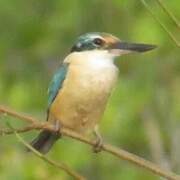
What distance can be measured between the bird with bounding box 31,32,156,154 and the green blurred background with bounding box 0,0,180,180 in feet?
6.00

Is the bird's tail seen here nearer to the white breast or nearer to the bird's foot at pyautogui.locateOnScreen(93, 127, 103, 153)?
the white breast

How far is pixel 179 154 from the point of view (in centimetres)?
845

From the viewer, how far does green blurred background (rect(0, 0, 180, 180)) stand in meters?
8.62

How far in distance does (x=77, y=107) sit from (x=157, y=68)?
302 cm

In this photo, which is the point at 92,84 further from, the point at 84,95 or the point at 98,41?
the point at 98,41

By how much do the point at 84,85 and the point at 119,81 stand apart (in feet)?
8.17

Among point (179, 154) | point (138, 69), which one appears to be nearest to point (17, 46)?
point (138, 69)

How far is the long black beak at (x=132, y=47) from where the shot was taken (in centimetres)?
565

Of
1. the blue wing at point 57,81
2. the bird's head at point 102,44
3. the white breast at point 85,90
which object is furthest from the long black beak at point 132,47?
the blue wing at point 57,81

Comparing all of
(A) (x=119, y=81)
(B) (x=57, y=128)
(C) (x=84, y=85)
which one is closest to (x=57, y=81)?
(C) (x=84, y=85)

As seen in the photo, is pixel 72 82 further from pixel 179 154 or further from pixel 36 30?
pixel 36 30

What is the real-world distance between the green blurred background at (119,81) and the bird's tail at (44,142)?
1747mm

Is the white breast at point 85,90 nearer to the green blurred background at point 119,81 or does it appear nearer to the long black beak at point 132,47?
the long black beak at point 132,47

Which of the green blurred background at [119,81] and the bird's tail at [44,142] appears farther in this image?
the green blurred background at [119,81]
